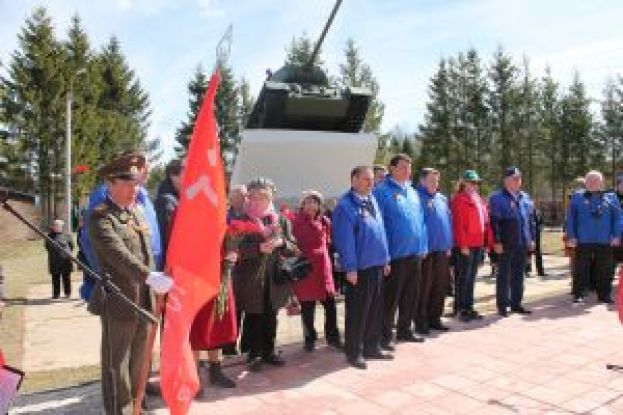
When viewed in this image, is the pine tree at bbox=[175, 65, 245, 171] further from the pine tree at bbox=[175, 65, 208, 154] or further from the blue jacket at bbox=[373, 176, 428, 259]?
the blue jacket at bbox=[373, 176, 428, 259]

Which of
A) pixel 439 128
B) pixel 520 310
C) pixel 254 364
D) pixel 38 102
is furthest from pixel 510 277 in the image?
pixel 439 128

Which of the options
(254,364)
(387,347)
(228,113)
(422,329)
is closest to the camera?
(254,364)

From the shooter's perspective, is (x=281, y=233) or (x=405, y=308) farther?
(x=405, y=308)

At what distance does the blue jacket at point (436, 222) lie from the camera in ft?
23.3

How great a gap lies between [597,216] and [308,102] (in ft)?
14.9

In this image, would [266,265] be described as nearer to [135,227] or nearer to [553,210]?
[135,227]

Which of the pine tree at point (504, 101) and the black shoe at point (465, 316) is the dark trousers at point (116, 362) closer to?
the black shoe at point (465, 316)

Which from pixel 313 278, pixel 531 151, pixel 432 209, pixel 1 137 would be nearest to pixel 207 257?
pixel 313 278

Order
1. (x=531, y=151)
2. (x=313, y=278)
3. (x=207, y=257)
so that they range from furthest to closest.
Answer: (x=531, y=151), (x=313, y=278), (x=207, y=257)

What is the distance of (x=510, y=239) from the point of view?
7.93m

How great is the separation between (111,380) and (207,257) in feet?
3.66

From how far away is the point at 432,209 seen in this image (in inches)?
283

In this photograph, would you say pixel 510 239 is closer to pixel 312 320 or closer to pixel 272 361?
pixel 312 320

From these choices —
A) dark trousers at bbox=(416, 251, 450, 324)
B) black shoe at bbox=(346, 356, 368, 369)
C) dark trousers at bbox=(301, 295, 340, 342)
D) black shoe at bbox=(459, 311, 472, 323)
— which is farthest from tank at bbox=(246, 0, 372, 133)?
black shoe at bbox=(346, 356, 368, 369)
